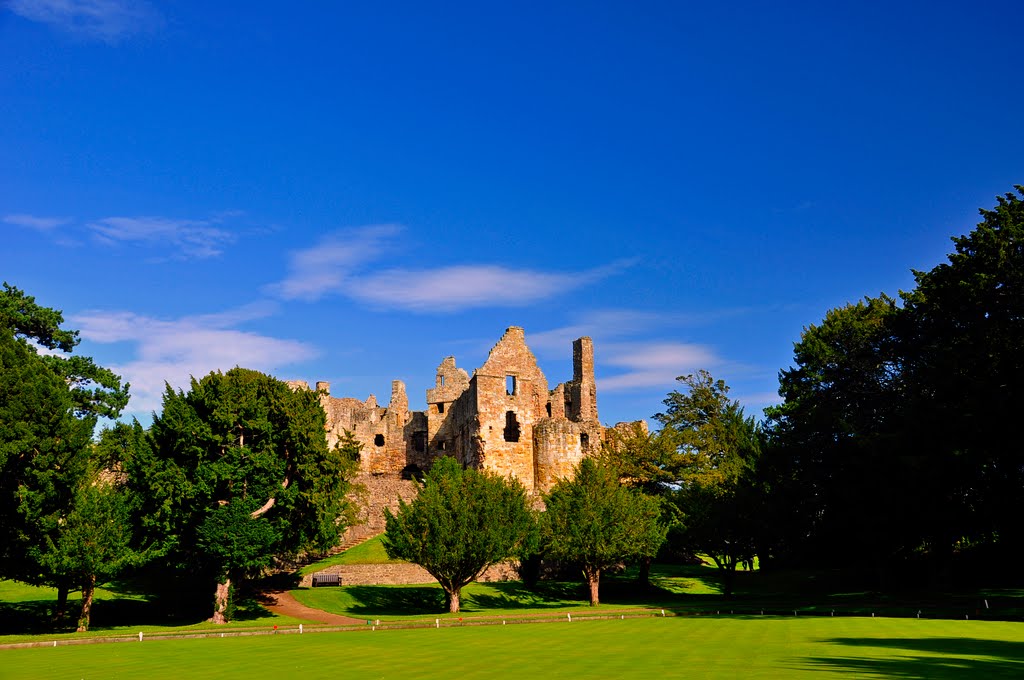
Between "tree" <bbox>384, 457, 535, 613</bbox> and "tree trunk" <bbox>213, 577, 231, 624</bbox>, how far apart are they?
7.96 meters

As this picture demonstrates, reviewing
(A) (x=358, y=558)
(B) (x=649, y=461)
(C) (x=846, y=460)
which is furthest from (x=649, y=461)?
(A) (x=358, y=558)

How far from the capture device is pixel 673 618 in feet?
117

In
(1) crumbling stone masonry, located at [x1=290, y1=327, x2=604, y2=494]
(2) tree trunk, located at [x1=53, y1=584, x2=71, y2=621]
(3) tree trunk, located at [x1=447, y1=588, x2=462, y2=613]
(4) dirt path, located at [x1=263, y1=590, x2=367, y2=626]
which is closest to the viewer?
(2) tree trunk, located at [x1=53, y1=584, x2=71, y2=621]

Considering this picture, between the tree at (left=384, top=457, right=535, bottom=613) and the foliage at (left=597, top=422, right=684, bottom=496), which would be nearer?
the tree at (left=384, top=457, right=535, bottom=613)

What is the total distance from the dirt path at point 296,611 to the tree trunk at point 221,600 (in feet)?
8.16

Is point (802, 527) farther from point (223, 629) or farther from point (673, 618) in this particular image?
point (223, 629)

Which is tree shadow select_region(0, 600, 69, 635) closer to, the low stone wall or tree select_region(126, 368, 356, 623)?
tree select_region(126, 368, 356, 623)

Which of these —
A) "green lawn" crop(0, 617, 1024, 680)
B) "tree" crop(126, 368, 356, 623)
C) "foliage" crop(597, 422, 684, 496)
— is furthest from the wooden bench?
"foliage" crop(597, 422, 684, 496)

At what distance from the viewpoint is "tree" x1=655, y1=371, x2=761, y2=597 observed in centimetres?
4853

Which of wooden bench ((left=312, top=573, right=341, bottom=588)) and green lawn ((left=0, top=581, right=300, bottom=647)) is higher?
wooden bench ((left=312, top=573, right=341, bottom=588))

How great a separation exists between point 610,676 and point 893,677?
17.2 ft

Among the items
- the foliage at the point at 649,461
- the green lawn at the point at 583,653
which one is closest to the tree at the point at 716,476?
the foliage at the point at 649,461

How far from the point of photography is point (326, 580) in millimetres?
45625

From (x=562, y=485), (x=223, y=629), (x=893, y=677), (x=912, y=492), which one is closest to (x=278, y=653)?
(x=223, y=629)
